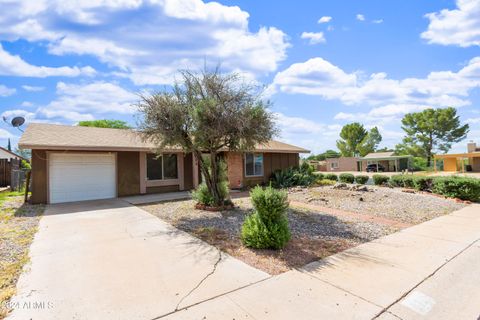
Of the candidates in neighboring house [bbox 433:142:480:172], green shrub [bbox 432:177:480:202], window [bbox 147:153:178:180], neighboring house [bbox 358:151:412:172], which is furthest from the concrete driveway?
neighboring house [bbox 358:151:412:172]

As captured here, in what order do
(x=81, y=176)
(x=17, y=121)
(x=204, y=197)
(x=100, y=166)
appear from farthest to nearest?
(x=17, y=121) < (x=100, y=166) < (x=81, y=176) < (x=204, y=197)

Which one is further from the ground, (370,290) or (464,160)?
(464,160)

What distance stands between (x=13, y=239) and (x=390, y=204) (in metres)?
11.1

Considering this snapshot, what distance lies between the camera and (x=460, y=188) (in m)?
10.5

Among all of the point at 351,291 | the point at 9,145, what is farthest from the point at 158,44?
the point at 9,145

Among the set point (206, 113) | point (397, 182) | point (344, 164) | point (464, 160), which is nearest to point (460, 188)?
point (397, 182)

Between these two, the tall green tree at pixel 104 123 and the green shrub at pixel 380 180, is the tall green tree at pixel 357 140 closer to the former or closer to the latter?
the green shrub at pixel 380 180

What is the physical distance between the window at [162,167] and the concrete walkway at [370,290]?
10.0 metres

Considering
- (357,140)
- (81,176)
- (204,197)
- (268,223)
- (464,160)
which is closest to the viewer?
(268,223)

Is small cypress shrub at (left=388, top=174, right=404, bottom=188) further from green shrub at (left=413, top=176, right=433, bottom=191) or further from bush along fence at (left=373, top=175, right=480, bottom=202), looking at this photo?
green shrub at (left=413, top=176, right=433, bottom=191)

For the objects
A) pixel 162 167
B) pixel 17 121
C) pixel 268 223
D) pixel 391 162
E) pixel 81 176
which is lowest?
pixel 268 223

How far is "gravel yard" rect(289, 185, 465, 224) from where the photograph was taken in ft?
26.2

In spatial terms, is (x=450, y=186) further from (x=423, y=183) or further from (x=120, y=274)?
(x=120, y=274)

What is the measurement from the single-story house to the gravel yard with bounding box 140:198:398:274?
108 inches
